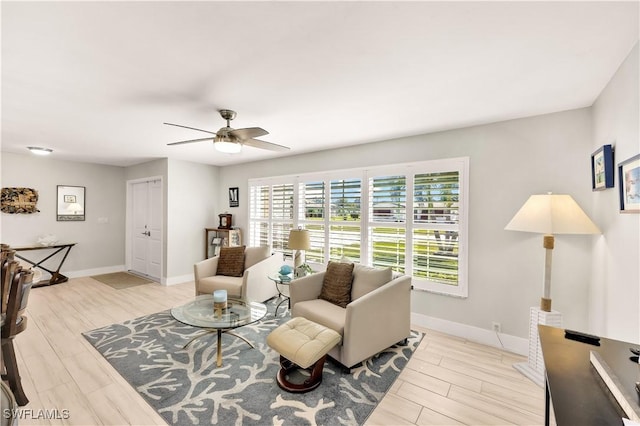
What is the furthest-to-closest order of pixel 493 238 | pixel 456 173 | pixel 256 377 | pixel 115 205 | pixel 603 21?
pixel 115 205, pixel 456 173, pixel 493 238, pixel 256 377, pixel 603 21

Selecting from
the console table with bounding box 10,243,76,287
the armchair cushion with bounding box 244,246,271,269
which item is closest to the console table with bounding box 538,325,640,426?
the armchair cushion with bounding box 244,246,271,269

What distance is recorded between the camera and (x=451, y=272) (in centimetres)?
312

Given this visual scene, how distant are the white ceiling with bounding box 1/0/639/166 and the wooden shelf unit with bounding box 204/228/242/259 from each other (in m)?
2.73

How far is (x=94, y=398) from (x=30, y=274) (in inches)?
40.5

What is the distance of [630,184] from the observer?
1.61 metres

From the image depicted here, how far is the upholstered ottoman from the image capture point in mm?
2000

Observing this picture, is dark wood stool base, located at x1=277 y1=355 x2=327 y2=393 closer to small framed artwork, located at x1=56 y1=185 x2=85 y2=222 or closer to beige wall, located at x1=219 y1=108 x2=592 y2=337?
beige wall, located at x1=219 y1=108 x2=592 y2=337

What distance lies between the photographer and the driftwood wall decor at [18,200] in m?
4.68

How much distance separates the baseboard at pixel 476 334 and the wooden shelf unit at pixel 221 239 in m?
3.57

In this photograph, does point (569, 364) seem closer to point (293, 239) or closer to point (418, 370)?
point (418, 370)

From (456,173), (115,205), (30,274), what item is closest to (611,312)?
(456,173)

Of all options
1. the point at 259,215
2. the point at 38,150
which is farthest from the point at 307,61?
the point at 38,150

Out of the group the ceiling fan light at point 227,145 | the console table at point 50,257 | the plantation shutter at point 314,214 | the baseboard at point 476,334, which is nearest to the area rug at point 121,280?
the console table at point 50,257

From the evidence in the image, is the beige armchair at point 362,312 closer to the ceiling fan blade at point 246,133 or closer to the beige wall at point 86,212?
the ceiling fan blade at point 246,133
